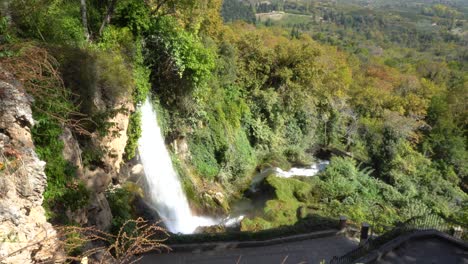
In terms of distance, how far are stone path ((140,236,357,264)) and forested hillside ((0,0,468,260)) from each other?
1896 millimetres

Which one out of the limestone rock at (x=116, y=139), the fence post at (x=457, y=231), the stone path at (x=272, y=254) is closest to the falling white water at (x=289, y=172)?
the stone path at (x=272, y=254)

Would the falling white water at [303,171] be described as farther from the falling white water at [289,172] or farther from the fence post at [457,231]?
the fence post at [457,231]

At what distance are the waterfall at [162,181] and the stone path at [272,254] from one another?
3.00 metres

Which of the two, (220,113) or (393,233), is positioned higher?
(220,113)

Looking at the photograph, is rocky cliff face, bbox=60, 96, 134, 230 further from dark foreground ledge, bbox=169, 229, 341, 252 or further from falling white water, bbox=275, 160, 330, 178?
falling white water, bbox=275, 160, 330, 178

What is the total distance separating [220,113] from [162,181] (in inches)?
265

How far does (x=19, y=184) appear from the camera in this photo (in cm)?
479

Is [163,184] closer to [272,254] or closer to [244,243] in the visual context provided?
[244,243]

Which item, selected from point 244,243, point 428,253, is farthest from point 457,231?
point 244,243

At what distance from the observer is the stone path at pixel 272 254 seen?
412 inches

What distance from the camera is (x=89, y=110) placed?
30.0ft

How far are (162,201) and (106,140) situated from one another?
5.00m

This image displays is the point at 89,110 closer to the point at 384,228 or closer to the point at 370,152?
the point at 384,228

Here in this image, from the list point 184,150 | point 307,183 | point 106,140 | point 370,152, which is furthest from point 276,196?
point 370,152
